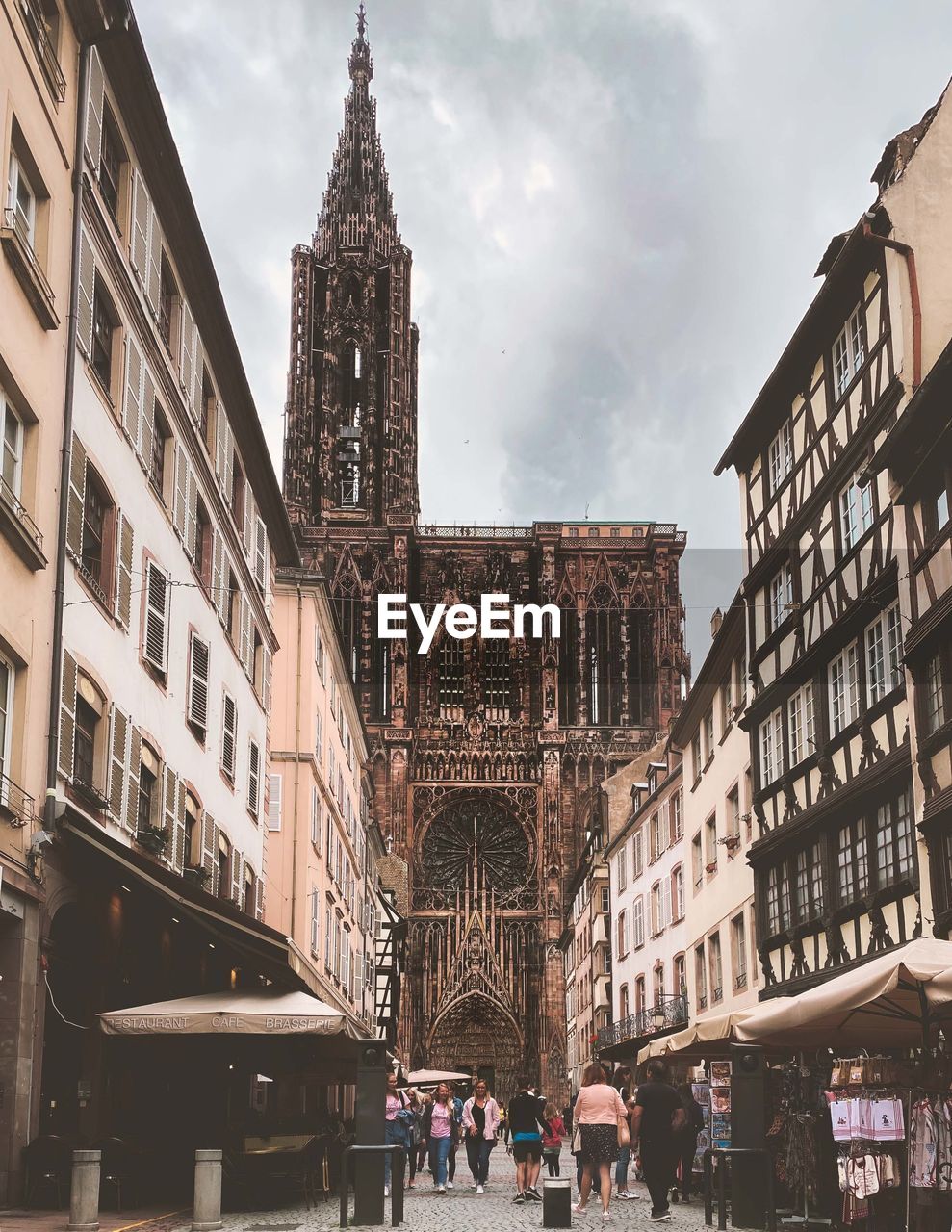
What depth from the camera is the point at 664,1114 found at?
16.4 m

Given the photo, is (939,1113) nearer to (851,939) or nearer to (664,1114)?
(664,1114)

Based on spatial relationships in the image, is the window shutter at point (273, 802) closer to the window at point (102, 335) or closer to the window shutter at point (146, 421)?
the window shutter at point (146, 421)

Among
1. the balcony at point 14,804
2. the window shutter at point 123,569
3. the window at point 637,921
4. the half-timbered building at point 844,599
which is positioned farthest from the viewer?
the window at point 637,921

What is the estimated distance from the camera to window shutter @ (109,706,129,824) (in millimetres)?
17484

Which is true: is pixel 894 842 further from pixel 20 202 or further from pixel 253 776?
pixel 20 202

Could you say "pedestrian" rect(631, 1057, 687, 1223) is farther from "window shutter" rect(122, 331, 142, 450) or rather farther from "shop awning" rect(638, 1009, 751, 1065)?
"window shutter" rect(122, 331, 142, 450)

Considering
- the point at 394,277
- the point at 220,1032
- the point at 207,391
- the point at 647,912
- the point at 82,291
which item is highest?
the point at 394,277

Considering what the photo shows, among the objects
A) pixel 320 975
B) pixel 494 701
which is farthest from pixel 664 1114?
pixel 494 701

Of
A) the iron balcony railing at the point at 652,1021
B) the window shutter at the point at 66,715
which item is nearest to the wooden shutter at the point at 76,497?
the window shutter at the point at 66,715

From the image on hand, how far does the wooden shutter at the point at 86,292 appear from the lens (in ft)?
53.6

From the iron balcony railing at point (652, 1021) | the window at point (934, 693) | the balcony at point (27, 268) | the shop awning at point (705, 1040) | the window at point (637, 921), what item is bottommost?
the shop awning at point (705, 1040)

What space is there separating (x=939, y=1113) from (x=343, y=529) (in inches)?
2922

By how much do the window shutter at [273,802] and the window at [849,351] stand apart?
13.3 meters

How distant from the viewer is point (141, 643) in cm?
1908
